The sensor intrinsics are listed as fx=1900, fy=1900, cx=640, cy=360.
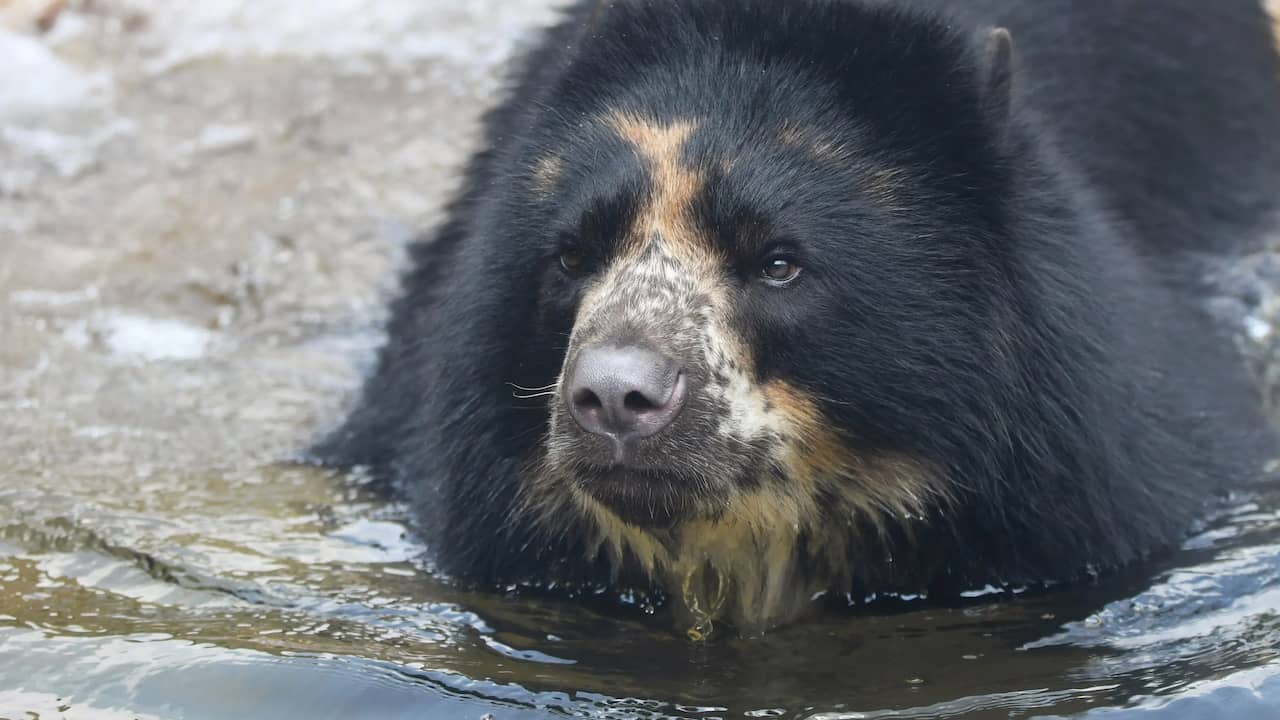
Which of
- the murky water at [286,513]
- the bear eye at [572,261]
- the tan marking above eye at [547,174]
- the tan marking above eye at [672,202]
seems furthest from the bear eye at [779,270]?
the murky water at [286,513]

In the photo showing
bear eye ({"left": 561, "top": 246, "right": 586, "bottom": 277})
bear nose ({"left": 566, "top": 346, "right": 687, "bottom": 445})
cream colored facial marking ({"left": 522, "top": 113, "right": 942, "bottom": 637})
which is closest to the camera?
bear nose ({"left": 566, "top": 346, "right": 687, "bottom": 445})

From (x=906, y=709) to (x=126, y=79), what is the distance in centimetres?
861

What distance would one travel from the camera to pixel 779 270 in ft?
14.7

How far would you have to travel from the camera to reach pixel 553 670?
434 cm

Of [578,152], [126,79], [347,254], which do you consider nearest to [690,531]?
[578,152]

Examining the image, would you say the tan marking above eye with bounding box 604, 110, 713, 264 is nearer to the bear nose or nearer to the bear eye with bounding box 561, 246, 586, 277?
the bear eye with bounding box 561, 246, 586, 277

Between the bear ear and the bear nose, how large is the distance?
1.21 metres

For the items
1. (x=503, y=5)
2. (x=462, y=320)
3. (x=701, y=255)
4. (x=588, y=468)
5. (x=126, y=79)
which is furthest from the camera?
→ (x=503, y=5)

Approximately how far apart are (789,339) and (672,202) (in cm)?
43

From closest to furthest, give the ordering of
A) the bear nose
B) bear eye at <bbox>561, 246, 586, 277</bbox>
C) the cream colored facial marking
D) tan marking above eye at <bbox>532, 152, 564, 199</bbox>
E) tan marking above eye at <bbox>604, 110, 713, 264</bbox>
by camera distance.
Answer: the bear nose < the cream colored facial marking < tan marking above eye at <bbox>604, 110, 713, 264</bbox> < bear eye at <bbox>561, 246, 586, 277</bbox> < tan marking above eye at <bbox>532, 152, 564, 199</bbox>

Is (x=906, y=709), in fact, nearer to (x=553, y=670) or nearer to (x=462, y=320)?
(x=553, y=670)

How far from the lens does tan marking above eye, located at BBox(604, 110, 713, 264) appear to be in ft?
14.7

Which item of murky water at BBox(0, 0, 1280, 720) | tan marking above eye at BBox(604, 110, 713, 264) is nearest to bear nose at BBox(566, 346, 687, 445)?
tan marking above eye at BBox(604, 110, 713, 264)

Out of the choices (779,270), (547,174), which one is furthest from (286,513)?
(779,270)
